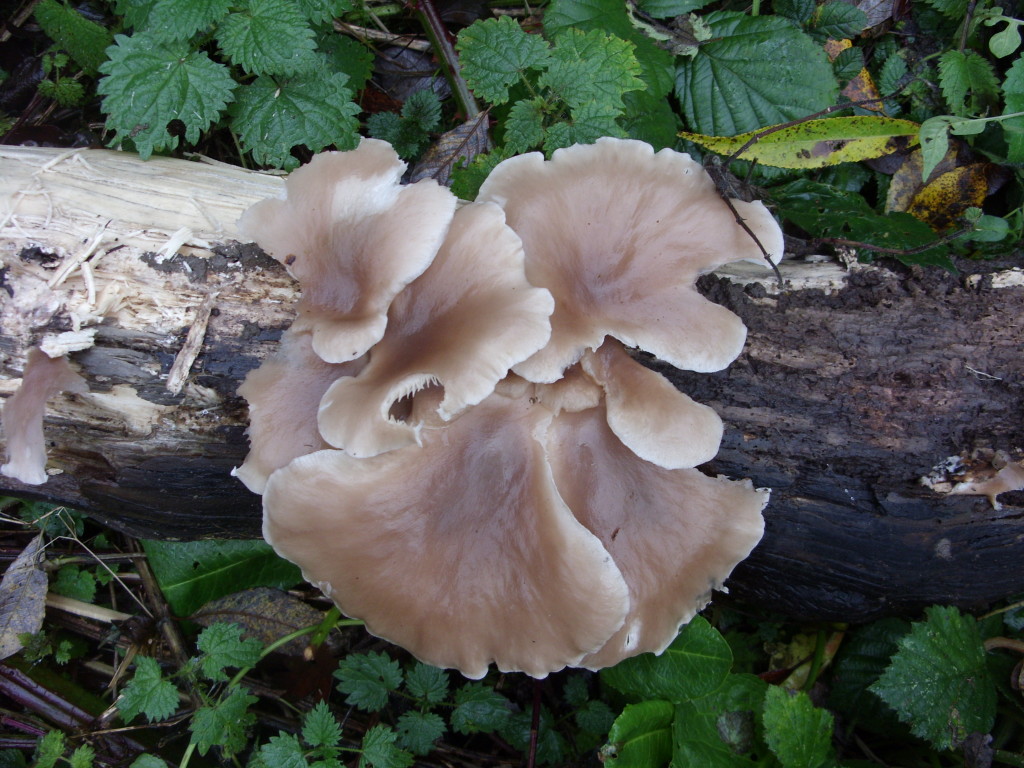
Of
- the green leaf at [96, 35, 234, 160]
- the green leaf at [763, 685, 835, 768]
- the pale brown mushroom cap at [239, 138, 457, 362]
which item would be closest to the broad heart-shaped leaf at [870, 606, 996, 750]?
the green leaf at [763, 685, 835, 768]

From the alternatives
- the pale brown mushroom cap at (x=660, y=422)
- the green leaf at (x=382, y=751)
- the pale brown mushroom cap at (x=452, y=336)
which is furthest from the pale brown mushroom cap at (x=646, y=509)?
the green leaf at (x=382, y=751)

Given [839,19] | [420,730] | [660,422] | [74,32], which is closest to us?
[660,422]

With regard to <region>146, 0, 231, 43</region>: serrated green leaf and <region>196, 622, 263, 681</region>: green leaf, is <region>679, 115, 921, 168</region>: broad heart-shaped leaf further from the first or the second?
<region>196, 622, 263, 681</region>: green leaf

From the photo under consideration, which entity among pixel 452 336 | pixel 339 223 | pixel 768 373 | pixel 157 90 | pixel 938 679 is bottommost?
pixel 938 679

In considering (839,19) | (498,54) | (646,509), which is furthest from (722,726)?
(839,19)

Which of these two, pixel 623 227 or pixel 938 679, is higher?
pixel 623 227

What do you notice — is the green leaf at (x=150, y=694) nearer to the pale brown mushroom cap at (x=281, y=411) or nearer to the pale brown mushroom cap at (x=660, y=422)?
the pale brown mushroom cap at (x=281, y=411)

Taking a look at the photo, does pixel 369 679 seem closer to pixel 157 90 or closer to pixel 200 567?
pixel 200 567
